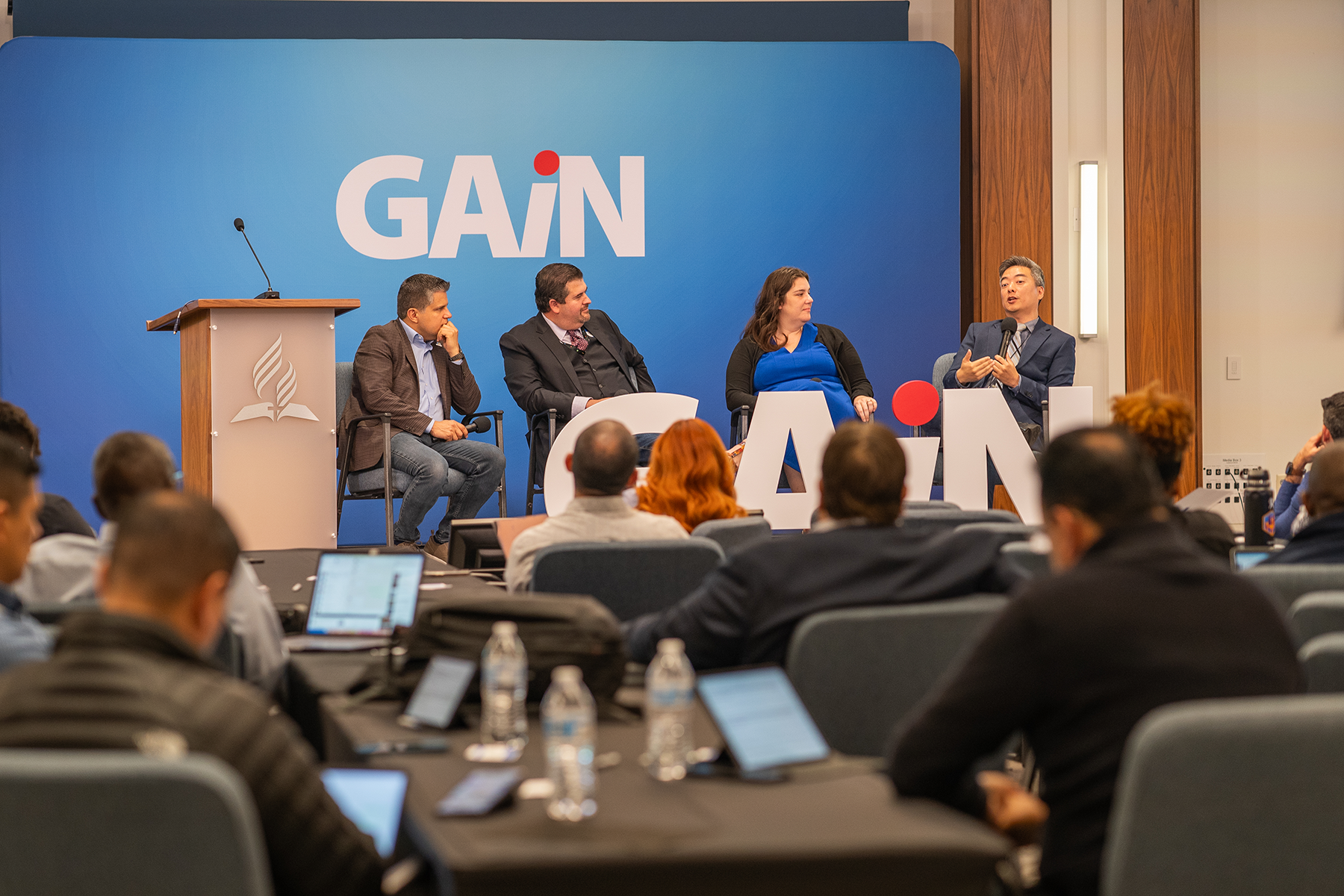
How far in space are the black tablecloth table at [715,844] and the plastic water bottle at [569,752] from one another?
0.07ft

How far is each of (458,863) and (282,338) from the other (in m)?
4.66

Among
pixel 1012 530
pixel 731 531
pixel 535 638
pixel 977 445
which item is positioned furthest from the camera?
pixel 977 445

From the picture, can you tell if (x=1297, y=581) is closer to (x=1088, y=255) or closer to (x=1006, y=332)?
(x=1006, y=332)

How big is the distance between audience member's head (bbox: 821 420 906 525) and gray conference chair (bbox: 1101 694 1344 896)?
3.21 feet

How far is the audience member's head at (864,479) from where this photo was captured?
249 cm

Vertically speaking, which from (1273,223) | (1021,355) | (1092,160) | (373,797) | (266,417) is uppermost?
(1092,160)

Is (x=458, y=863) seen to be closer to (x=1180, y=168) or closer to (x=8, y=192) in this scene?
(x=8, y=192)

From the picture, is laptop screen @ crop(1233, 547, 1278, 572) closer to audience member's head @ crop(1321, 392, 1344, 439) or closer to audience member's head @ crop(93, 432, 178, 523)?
audience member's head @ crop(1321, 392, 1344, 439)

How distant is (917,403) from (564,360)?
5.80 ft

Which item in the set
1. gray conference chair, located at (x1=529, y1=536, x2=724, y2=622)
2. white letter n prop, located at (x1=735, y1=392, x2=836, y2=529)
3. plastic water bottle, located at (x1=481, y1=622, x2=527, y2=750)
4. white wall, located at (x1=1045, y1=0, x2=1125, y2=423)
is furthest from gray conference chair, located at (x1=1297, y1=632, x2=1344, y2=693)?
white wall, located at (x1=1045, y1=0, x2=1125, y2=423)

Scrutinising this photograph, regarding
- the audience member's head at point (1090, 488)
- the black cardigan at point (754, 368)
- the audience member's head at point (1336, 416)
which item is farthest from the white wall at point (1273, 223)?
the audience member's head at point (1090, 488)

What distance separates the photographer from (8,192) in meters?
7.93

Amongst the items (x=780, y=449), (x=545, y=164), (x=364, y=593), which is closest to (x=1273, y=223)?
(x=780, y=449)

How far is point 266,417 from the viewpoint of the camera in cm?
573
